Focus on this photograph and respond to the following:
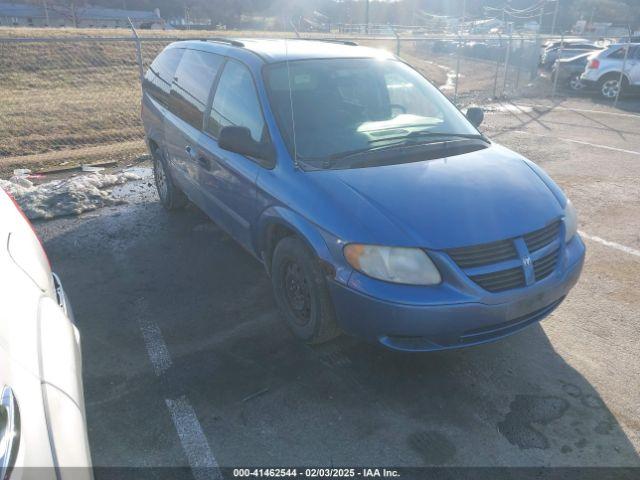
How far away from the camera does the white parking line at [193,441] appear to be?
241cm

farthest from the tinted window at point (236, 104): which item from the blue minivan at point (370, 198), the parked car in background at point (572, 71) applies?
the parked car in background at point (572, 71)

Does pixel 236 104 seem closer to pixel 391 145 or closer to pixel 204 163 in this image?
pixel 204 163

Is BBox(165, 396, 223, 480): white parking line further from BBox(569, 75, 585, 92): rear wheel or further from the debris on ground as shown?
BBox(569, 75, 585, 92): rear wheel

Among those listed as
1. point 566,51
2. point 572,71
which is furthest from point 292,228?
point 566,51

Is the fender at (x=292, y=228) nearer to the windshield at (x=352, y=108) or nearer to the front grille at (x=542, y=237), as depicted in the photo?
the windshield at (x=352, y=108)

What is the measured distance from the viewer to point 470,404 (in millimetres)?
2805

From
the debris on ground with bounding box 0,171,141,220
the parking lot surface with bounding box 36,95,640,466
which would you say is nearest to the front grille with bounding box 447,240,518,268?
the parking lot surface with bounding box 36,95,640,466

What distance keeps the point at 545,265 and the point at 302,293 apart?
4.83 ft

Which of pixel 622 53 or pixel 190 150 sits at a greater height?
pixel 622 53

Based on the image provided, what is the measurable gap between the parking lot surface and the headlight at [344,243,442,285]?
2.41 ft

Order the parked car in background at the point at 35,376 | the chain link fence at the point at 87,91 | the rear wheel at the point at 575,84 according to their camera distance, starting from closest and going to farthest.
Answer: the parked car in background at the point at 35,376 < the chain link fence at the point at 87,91 < the rear wheel at the point at 575,84

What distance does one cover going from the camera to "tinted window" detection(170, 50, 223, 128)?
13.9 feet

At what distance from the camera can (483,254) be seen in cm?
268

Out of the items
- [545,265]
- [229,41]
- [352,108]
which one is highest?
[229,41]
